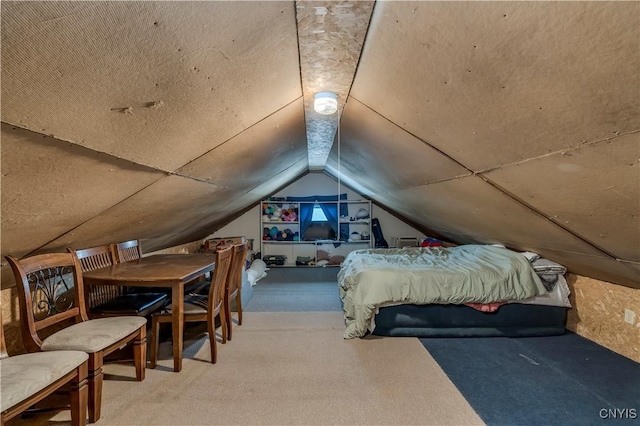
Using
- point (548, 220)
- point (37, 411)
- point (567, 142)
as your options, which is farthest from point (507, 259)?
point (37, 411)

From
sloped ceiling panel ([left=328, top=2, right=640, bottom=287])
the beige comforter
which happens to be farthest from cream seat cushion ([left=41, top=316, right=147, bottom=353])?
sloped ceiling panel ([left=328, top=2, right=640, bottom=287])

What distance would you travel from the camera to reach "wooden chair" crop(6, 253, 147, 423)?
5.83ft

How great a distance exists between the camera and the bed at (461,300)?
9.85ft

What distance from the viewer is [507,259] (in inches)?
125

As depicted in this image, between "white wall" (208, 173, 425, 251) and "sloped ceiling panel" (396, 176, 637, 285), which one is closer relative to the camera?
"sloped ceiling panel" (396, 176, 637, 285)

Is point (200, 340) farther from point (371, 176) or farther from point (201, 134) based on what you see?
point (371, 176)

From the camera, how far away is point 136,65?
1070 mm

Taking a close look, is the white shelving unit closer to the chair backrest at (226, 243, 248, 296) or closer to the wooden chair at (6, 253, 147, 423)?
the chair backrest at (226, 243, 248, 296)

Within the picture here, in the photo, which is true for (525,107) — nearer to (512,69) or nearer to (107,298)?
(512,69)

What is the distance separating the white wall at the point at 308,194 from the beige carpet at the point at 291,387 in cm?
383

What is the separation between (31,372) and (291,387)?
4.63 feet

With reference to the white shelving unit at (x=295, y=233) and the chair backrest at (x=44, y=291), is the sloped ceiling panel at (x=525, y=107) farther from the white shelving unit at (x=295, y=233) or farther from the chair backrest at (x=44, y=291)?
the white shelving unit at (x=295, y=233)

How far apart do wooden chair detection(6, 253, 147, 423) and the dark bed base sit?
2029 mm

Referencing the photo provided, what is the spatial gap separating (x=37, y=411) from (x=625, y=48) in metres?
3.04
